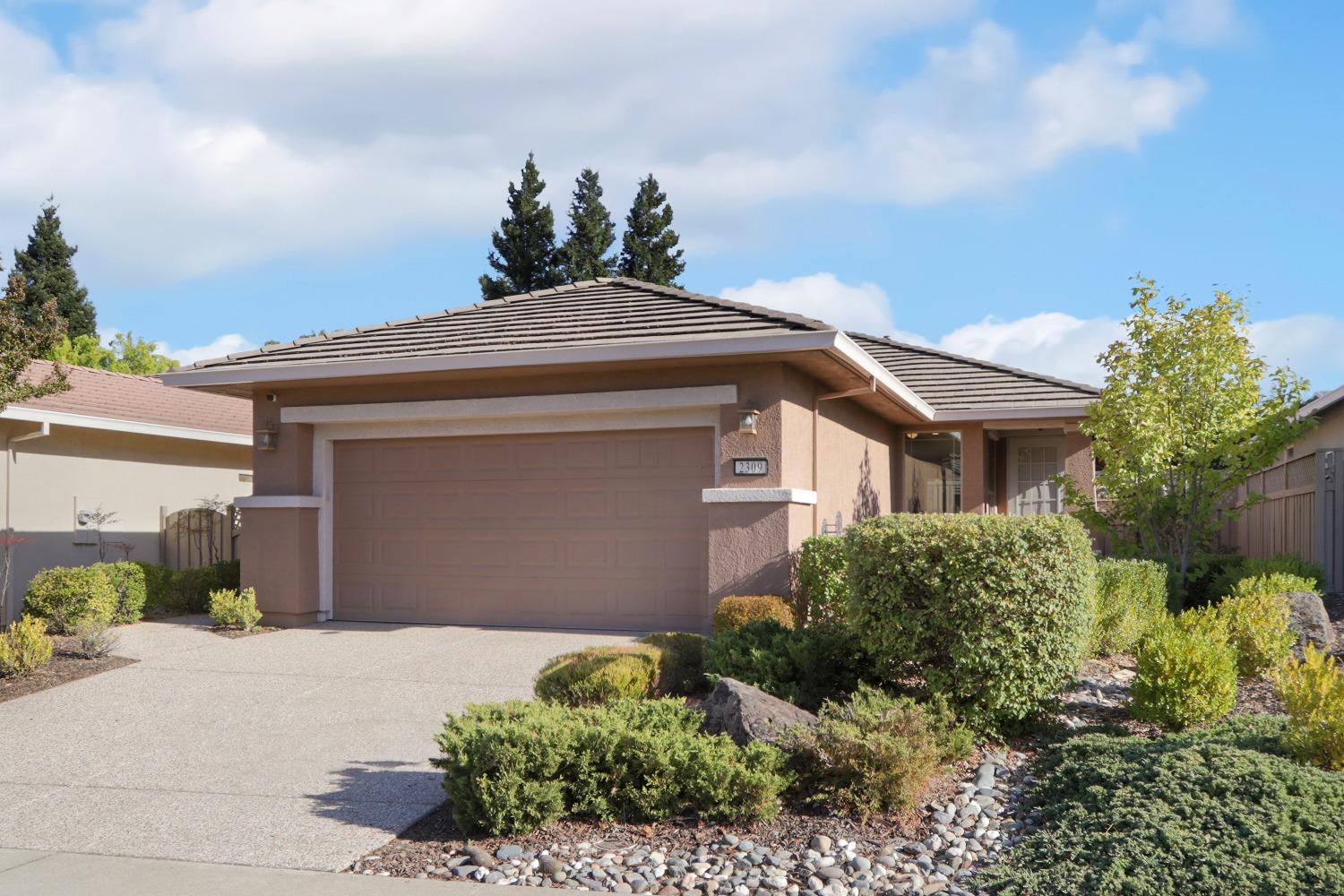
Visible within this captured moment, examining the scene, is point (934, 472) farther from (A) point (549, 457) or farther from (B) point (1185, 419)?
(A) point (549, 457)

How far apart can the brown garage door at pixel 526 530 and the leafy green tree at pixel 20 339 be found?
11.8 ft

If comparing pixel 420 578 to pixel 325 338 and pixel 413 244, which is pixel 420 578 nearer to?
pixel 325 338

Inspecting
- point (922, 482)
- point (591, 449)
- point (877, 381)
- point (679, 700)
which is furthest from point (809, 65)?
point (922, 482)

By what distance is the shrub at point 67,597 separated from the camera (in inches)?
466

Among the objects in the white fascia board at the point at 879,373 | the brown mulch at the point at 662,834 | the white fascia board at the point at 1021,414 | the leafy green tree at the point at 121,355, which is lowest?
the brown mulch at the point at 662,834

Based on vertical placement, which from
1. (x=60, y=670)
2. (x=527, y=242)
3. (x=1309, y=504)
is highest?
(x=527, y=242)

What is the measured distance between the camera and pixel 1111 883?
15.2ft

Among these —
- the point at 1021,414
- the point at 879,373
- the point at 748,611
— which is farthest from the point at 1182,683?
the point at 1021,414

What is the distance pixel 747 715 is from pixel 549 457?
252 inches

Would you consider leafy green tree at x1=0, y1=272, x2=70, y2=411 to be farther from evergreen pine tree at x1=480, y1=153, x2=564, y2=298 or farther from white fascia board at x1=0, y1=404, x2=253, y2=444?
evergreen pine tree at x1=480, y1=153, x2=564, y2=298

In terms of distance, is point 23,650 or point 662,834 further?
point 23,650

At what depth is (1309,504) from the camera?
15.7 meters

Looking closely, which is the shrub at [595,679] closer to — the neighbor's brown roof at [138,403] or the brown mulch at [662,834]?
the brown mulch at [662,834]

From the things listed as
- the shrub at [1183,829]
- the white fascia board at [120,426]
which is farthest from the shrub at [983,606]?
the white fascia board at [120,426]
